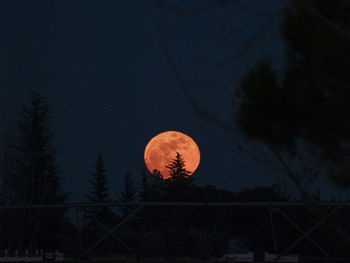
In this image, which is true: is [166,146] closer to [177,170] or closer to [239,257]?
[177,170]

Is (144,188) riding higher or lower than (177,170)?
lower

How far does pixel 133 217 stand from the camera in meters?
15.4

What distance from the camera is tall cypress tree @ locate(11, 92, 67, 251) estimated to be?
3728 cm

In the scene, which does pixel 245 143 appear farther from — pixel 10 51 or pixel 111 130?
pixel 111 130

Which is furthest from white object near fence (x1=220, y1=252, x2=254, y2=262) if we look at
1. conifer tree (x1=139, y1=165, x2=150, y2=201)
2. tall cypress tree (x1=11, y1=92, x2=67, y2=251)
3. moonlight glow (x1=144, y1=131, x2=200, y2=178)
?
conifer tree (x1=139, y1=165, x2=150, y2=201)

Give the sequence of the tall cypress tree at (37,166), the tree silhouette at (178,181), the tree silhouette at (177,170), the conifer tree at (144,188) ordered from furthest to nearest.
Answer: the tree silhouette at (177,170), the conifer tree at (144,188), the tree silhouette at (178,181), the tall cypress tree at (37,166)

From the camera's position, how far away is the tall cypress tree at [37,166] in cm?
3728

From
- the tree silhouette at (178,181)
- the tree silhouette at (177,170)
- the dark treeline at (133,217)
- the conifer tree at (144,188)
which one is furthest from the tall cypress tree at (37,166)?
the tree silhouette at (177,170)

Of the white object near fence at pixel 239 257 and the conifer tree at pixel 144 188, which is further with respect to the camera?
the conifer tree at pixel 144 188

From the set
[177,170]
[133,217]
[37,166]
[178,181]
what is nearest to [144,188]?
[178,181]

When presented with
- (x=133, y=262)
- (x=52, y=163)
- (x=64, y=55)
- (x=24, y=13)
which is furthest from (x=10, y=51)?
(x=133, y=262)

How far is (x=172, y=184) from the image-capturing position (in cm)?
5784

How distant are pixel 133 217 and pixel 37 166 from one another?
1182 inches

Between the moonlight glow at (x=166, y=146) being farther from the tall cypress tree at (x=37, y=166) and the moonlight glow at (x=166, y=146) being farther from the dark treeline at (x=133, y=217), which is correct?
the tall cypress tree at (x=37, y=166)
